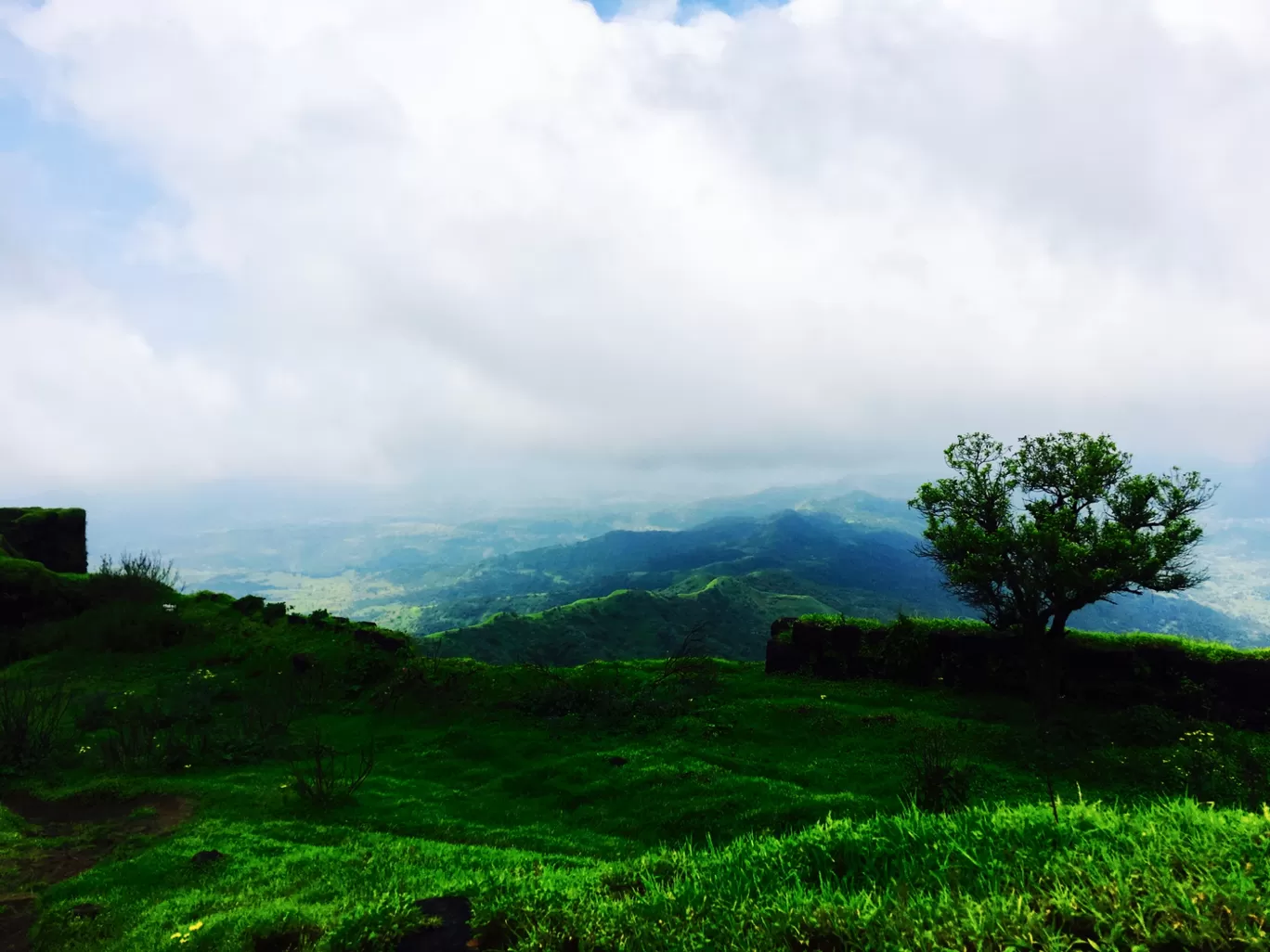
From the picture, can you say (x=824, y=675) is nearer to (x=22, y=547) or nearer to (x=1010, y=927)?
(x=1010, y=927)

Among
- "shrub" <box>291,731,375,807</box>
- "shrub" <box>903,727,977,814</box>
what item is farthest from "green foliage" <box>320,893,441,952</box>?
"shrub" <box>291,731,375,807</box>

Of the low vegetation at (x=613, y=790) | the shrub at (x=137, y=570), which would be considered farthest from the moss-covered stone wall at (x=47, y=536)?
the low vegetation at (x=613, y=790)

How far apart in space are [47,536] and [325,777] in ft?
184

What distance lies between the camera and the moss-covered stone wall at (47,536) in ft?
158

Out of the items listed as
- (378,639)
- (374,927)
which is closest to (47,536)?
(378,639)

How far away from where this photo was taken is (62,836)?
12.5 meters

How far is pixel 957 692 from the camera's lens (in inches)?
1017

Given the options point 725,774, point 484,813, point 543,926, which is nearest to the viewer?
point 543,926

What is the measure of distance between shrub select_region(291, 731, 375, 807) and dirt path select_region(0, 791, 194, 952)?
2.57 m

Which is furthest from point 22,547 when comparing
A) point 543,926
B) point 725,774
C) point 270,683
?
point 543,926

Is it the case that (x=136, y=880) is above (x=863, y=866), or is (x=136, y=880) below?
below

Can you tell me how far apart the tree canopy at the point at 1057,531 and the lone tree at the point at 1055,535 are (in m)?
0.04

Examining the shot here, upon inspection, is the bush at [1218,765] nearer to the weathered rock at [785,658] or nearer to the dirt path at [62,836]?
the weathered rock at [785,658]

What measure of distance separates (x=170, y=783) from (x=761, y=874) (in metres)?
18.1
